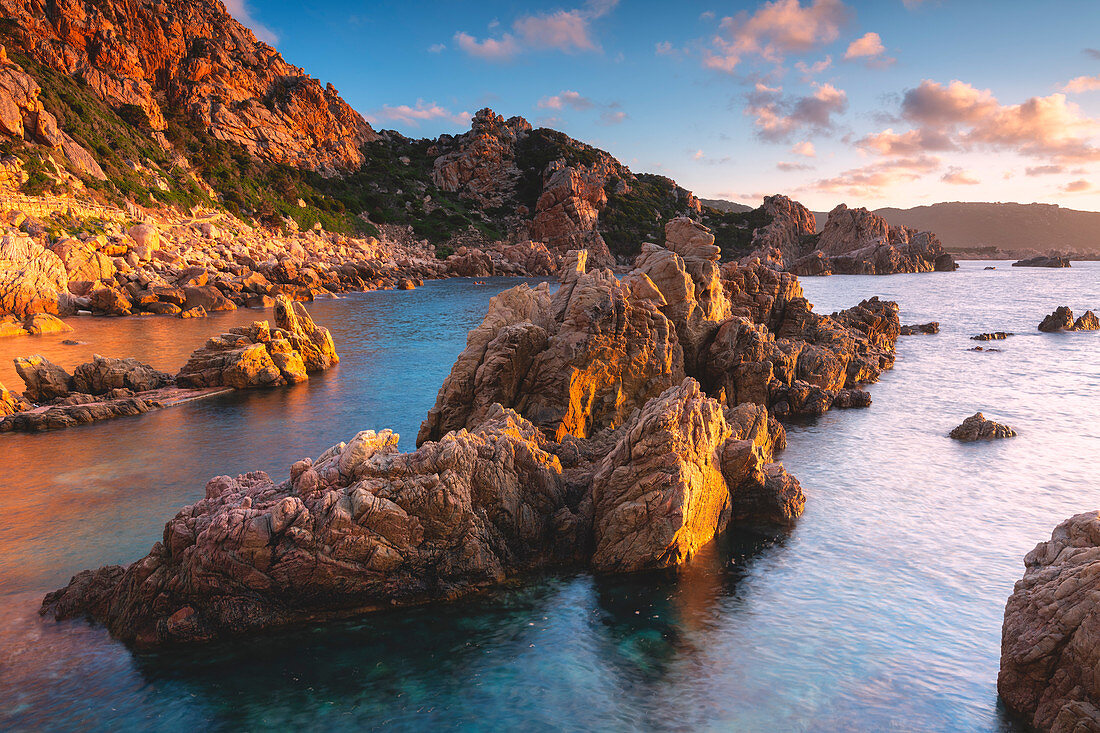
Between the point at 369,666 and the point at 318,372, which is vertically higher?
the point at 318,372

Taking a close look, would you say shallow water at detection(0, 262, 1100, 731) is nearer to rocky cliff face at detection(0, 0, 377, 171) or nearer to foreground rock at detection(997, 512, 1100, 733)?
foreground rock at detection(997, 512, 1100, 733)

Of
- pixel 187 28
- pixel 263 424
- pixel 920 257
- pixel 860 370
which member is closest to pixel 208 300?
pixel 263 424

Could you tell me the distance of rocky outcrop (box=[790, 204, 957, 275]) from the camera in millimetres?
140375

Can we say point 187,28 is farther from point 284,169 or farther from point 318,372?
point 318,372

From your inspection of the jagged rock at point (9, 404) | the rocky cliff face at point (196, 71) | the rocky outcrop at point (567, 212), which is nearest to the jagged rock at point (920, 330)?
the jagged rock at point (9, 404)

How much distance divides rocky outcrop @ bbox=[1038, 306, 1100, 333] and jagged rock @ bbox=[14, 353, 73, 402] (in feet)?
218

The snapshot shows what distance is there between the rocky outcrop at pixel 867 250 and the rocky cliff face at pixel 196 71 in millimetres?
107798

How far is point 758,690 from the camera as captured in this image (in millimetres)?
10484

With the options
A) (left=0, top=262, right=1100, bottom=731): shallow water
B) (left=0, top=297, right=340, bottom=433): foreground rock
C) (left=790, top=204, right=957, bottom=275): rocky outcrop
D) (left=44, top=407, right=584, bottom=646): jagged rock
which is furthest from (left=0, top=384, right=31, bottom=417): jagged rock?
(left=790, top=204, right=957, bottom=275): rocky outcrop

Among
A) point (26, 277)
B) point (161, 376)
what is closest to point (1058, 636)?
point (161, 376)

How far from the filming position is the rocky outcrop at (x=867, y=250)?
5527 inches

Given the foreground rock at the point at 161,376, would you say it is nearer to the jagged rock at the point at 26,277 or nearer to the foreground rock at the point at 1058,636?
the jagged rock at the point at 26,277

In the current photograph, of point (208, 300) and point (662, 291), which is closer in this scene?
point (662, 291)

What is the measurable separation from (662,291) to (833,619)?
16.6m
